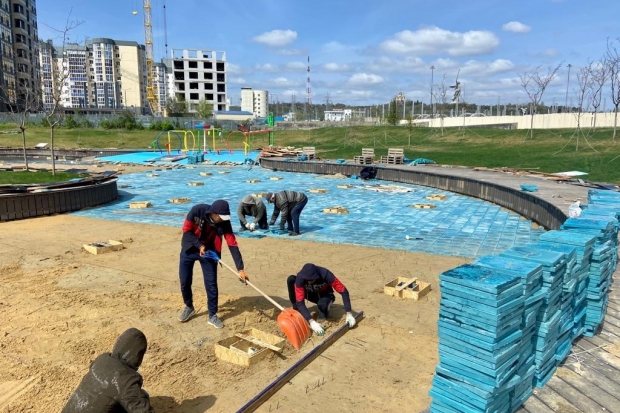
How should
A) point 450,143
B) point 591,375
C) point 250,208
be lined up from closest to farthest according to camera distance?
point 591,375 < point 250,208 < point 450,143

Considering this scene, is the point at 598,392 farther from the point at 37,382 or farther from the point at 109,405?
the point at 37,382

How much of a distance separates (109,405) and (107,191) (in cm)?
1487

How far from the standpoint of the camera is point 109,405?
3.49 metres

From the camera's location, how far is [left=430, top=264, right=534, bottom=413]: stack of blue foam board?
3.29 metres

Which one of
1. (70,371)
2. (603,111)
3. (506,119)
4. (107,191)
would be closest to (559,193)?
(70,371)

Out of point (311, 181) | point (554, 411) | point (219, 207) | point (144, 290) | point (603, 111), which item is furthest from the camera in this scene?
point (603, 111)

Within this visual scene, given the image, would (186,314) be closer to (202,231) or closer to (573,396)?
(202,231)

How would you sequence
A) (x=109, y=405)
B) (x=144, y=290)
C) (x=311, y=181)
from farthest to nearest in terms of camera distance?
(x=311, y=181) → (x=144, y=290) → (x=109, y=405)

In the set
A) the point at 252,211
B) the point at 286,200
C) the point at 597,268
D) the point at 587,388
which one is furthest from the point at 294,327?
the point at 252,211

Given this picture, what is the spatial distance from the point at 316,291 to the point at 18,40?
89629mm

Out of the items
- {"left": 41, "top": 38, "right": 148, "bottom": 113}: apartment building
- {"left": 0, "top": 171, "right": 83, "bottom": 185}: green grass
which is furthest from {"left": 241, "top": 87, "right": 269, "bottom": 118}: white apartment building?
{"left": 0, "top": 171, "right": 83, "bottom": 185}: green grass

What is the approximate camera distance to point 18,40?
7462 centimetres

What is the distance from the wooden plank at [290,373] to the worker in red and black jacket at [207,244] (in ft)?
4.92

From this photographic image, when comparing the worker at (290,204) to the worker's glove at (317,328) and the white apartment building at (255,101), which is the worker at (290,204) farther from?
the white apartment building at (255,101)
